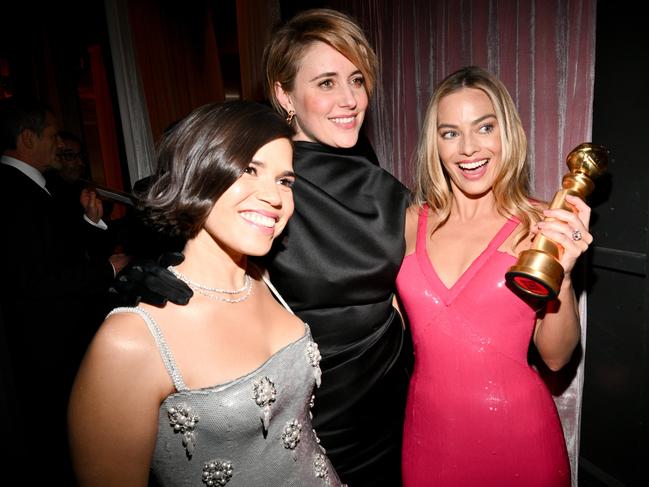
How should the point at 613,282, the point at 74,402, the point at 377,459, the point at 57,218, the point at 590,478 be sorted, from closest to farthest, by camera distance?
the point at 74,402 < the point at 377,459 < the point at 613,282 < the point at 590,478 < the point at 57,218

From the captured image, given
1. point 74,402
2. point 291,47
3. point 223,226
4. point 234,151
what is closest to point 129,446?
point 74,402

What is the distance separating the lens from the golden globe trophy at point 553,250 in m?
1.25

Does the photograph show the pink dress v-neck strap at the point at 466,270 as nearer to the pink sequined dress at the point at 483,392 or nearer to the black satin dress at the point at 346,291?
the pink sequined dress at the point at 483,392

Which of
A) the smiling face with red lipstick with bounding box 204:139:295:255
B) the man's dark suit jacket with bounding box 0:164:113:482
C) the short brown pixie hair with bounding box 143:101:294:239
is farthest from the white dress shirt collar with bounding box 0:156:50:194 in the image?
the smiling face with red lipstick with bounding box 204:139:295:255

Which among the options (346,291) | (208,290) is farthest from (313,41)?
(208,290)

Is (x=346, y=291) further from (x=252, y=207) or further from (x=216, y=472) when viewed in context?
(x=216, y=472)

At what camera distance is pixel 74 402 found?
1005mm

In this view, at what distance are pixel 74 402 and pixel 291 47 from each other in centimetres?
152

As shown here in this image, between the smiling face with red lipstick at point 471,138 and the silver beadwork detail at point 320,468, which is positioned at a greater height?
the smiling face with red lipstick at point 471,138

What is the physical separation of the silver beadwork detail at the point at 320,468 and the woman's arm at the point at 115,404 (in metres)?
0.52

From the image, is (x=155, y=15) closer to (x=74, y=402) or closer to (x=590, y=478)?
(x=74, y=402)

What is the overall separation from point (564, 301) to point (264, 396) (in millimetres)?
1107

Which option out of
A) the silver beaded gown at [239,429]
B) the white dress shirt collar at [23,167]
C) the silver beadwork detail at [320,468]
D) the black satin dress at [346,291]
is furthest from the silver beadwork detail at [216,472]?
the white dress shirt collar at [23,167]

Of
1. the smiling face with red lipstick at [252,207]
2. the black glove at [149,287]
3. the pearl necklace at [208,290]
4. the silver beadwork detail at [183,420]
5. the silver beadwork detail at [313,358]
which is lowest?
the silver beadwork detail at [313,358]
